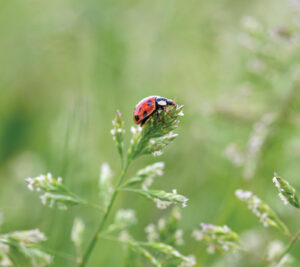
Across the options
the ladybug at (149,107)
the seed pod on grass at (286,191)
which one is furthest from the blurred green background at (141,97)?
the seed pod on grass at (286,191)

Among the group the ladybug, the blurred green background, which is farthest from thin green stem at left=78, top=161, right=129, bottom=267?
the blurred green background

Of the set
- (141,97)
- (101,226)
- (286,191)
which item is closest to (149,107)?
(101,226)

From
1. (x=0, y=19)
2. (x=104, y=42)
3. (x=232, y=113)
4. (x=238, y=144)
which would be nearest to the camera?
(x=238, y=144)

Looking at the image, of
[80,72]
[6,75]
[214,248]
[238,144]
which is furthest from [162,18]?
[214,248]

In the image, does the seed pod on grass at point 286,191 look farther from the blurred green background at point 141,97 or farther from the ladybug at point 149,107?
the blurred green background at point 141,97

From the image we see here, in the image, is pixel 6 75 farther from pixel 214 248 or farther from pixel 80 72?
pixel 214 248

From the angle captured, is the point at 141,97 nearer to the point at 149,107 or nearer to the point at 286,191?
the point at 149,107
